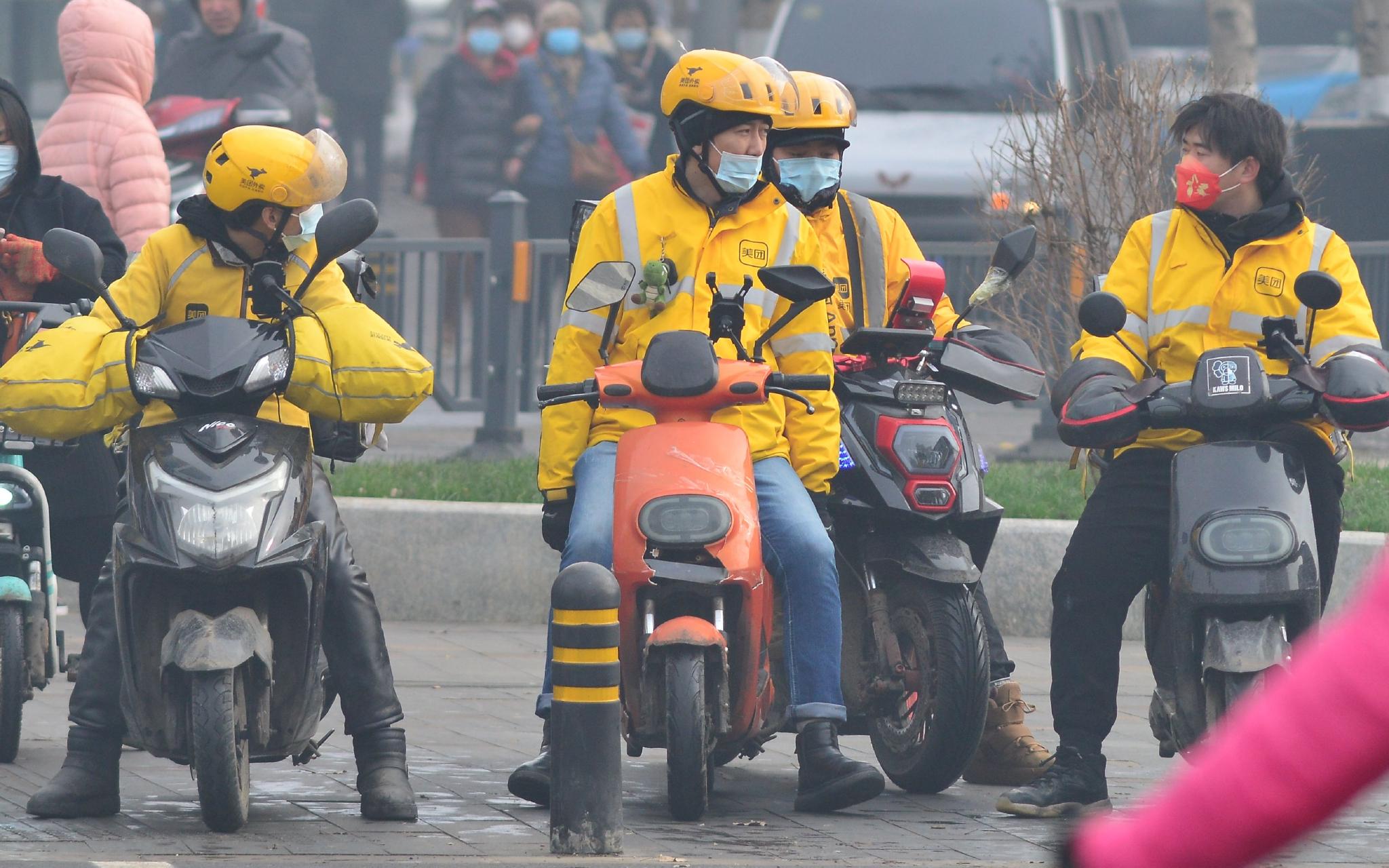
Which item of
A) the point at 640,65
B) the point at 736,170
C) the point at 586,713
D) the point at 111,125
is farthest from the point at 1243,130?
the point at 640,65

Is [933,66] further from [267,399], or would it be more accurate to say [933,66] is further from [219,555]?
[219,555]

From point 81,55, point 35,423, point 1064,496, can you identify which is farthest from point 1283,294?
point 81,55

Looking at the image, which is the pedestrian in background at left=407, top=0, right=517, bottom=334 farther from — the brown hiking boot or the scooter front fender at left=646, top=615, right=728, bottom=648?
the scooter front fender at left=646, top=615, right=728, bottom=648

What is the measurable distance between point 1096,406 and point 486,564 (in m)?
3.93

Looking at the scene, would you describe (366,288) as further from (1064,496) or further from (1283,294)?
(1064,496)

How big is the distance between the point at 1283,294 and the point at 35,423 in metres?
2.93

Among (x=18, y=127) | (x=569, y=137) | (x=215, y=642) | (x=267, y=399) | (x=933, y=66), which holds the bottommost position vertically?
(x=215, y=642)

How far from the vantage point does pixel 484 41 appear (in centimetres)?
1692

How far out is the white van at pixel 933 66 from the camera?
14.3 meters

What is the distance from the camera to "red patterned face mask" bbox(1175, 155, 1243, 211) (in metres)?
5.63

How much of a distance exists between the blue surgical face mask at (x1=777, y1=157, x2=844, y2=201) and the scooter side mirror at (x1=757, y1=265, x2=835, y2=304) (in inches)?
28.3

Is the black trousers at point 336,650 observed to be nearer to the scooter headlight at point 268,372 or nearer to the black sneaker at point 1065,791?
the scooter headlight at point 268,372

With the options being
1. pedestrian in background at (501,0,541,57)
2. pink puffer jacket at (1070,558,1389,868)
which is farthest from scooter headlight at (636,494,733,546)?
pedestrian in background at (501,0,541,57)

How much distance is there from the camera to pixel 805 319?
5.81 meters
